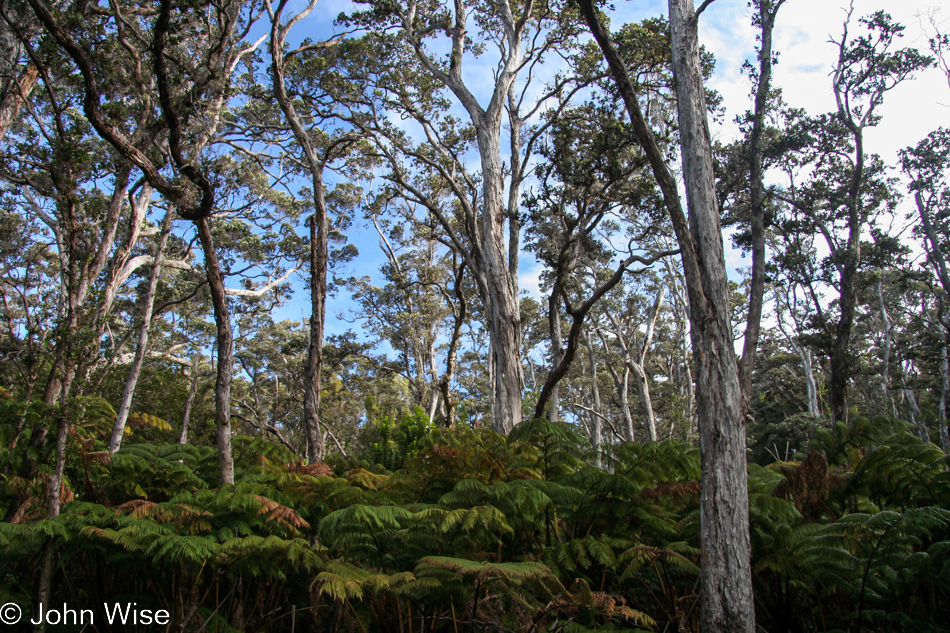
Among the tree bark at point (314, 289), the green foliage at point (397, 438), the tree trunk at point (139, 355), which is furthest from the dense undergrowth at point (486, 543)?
the tree trunk at point (139, 355)

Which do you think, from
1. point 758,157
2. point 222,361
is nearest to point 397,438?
point 222,361

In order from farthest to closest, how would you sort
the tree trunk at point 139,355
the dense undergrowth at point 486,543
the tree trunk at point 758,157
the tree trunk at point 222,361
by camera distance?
the tree trunk at point 758,157, the tree trunk at point 139,355, the tree trunk at point 222,361, the dense undergrowth at point 486,543

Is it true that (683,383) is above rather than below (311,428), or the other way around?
above

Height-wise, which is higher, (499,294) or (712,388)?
(499,294)

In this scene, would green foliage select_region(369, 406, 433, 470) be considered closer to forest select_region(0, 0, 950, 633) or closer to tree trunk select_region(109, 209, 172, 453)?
forest select_region(0, 0, 950, 633)

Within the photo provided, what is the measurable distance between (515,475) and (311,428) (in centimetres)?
378

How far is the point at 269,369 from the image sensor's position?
1021 inches

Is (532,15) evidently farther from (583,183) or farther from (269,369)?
(269,369)

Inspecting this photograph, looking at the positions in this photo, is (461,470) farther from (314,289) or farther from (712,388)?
(314,289)

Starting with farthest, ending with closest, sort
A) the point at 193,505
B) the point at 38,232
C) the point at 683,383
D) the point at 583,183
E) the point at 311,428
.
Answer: the point at 683,383 → the point at 38,232 → the point at 583,183 → the point at 311,428 → the point at 193,505

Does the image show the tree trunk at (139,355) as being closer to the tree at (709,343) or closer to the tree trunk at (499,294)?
the tree trunk at (499,294)

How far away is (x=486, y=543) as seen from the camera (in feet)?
13.0

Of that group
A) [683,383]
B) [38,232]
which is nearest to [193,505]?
[38,232]

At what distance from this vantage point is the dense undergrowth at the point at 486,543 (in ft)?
10.2
